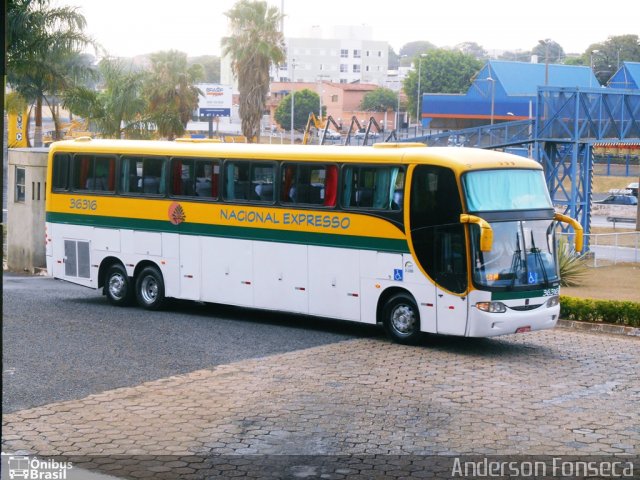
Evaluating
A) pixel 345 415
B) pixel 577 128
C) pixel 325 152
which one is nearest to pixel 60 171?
pixel 325 152

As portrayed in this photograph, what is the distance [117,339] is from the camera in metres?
19.1

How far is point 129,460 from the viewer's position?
37.2 feet

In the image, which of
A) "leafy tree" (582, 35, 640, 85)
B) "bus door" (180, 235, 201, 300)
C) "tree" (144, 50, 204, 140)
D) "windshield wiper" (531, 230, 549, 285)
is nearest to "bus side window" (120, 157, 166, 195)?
"bus door" (180, 235, 201, 300)

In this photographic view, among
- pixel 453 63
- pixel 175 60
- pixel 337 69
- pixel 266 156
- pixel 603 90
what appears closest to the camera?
pixel 266 156

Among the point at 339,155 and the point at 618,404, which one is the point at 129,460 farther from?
the point at 339,155

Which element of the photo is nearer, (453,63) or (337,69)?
(453,63)

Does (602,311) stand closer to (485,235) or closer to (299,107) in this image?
(485,235)

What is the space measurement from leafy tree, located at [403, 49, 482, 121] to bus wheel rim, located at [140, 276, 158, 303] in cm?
11418

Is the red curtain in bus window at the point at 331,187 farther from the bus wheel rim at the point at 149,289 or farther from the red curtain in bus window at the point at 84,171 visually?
the red curtain in bus window at the point at 84,171

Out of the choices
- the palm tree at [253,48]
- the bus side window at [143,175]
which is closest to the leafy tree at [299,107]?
the palm tree at [253,48]

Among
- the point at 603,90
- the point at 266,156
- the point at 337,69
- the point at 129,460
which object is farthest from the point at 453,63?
the point at 129,460

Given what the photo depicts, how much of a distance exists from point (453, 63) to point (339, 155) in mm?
118604

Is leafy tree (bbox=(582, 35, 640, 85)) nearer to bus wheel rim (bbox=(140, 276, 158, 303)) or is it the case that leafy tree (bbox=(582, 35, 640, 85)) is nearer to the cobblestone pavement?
bus wheel rim (bbox=(140, 276, 158, 303))

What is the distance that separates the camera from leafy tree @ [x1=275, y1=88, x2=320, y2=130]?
422 feet
